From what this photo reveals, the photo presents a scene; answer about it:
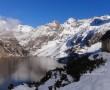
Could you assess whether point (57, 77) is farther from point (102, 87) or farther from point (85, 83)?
point (102, 87)

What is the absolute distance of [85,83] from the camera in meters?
29.4

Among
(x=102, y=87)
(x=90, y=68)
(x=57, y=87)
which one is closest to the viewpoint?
(x=102, y=87)

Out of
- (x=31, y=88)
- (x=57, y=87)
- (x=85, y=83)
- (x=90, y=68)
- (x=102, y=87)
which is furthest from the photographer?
(x=90, y=68)

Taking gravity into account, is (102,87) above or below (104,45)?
below

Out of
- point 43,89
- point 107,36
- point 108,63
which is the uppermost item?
point 107,36

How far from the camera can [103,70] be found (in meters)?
34.7

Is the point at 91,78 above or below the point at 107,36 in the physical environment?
below

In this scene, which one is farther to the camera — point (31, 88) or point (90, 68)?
point (90, 68)

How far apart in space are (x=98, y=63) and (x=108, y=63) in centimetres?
122

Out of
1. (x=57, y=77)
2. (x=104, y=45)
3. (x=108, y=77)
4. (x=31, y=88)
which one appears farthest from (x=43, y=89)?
(x=104, y=45)

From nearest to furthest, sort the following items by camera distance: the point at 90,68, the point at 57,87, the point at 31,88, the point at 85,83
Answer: the point at 85,83, the point at 57,87, the point at 31,88, the point at 90,68

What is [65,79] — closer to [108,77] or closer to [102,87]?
[108,77]

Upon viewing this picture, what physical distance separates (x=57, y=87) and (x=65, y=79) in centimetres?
337

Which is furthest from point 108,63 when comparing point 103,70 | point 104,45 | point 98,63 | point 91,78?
point 104,45
